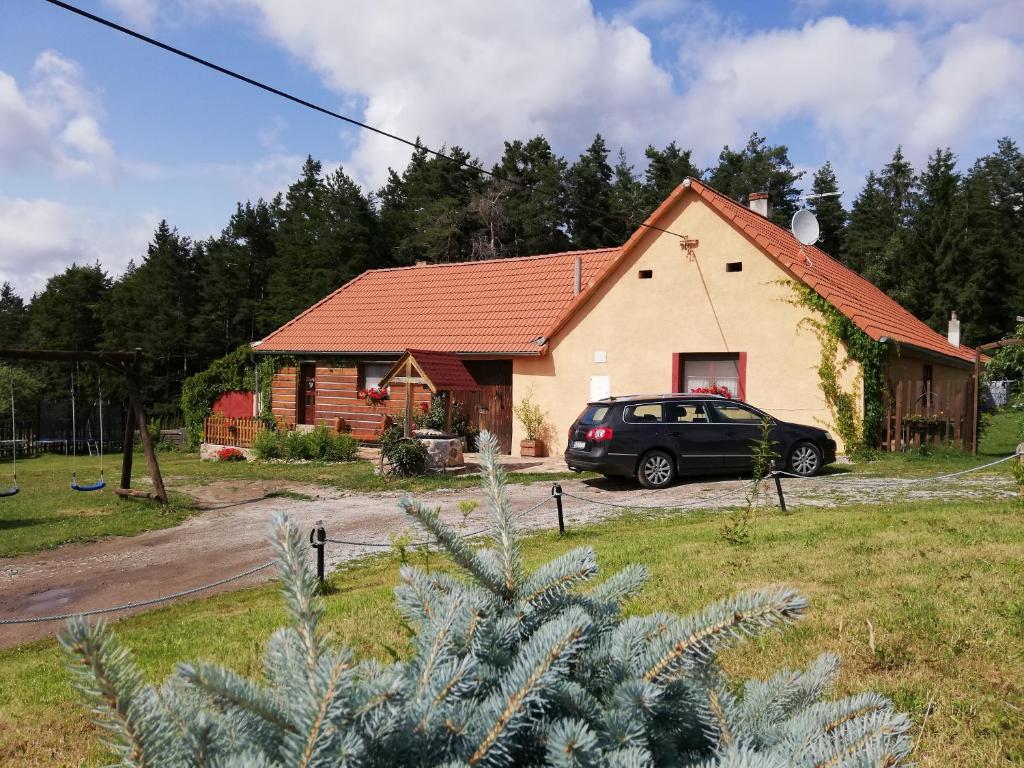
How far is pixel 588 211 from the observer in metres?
Result: 48.8

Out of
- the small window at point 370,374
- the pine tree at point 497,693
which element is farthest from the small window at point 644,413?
the pine tree at point 497,693

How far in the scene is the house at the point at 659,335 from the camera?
18750 millimetres

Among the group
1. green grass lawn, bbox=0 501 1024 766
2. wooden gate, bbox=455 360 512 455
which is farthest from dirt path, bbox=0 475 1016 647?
wooden gate, bbox=455 360 512 455

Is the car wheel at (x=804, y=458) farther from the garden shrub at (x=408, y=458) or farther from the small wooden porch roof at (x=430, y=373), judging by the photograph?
the garden shrub at (x=408, y=458)

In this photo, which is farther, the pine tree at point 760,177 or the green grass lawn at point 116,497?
the pine tree at point 760,177

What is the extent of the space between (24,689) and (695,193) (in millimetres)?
18259

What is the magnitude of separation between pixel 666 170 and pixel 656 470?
44.2 metres

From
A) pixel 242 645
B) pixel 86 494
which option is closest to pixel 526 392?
pixel 86 494

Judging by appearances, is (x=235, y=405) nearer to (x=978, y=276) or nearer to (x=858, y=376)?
(x=858, y=376)

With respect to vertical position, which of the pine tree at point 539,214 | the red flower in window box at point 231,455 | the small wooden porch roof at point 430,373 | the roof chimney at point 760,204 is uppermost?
the pine tree at point 539,214

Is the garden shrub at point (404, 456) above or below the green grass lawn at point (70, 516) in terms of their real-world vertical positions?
above

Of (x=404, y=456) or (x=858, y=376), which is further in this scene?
(x=404, y=456)

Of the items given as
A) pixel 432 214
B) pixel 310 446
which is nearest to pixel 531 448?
pixel 310 446

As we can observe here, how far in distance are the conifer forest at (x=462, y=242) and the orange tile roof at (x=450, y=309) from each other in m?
18.3
